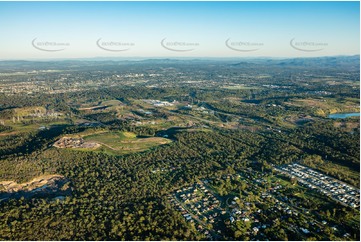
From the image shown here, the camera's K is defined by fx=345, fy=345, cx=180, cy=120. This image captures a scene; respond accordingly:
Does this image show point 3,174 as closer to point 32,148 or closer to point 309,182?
point 32,148

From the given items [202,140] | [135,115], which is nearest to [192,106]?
[135,115]

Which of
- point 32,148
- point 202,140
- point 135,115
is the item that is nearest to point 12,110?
point 135,115

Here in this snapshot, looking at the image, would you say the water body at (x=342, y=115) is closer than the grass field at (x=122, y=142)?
No

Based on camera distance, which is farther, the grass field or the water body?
the water body

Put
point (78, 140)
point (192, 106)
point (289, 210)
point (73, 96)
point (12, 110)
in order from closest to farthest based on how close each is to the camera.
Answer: point (289, 210)
point (78, 140)
point (12, 110)
point (192, 106)
point (73, 96)

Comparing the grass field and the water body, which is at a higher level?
the grass field

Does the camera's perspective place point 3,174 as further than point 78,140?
No

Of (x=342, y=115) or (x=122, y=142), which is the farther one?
(x=342, y=115)

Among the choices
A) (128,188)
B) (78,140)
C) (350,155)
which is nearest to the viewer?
(128,188)

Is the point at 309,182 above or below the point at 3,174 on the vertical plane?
below

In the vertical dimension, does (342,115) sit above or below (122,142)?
below

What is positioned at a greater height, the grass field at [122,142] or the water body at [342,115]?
the grass field at [122,142]
